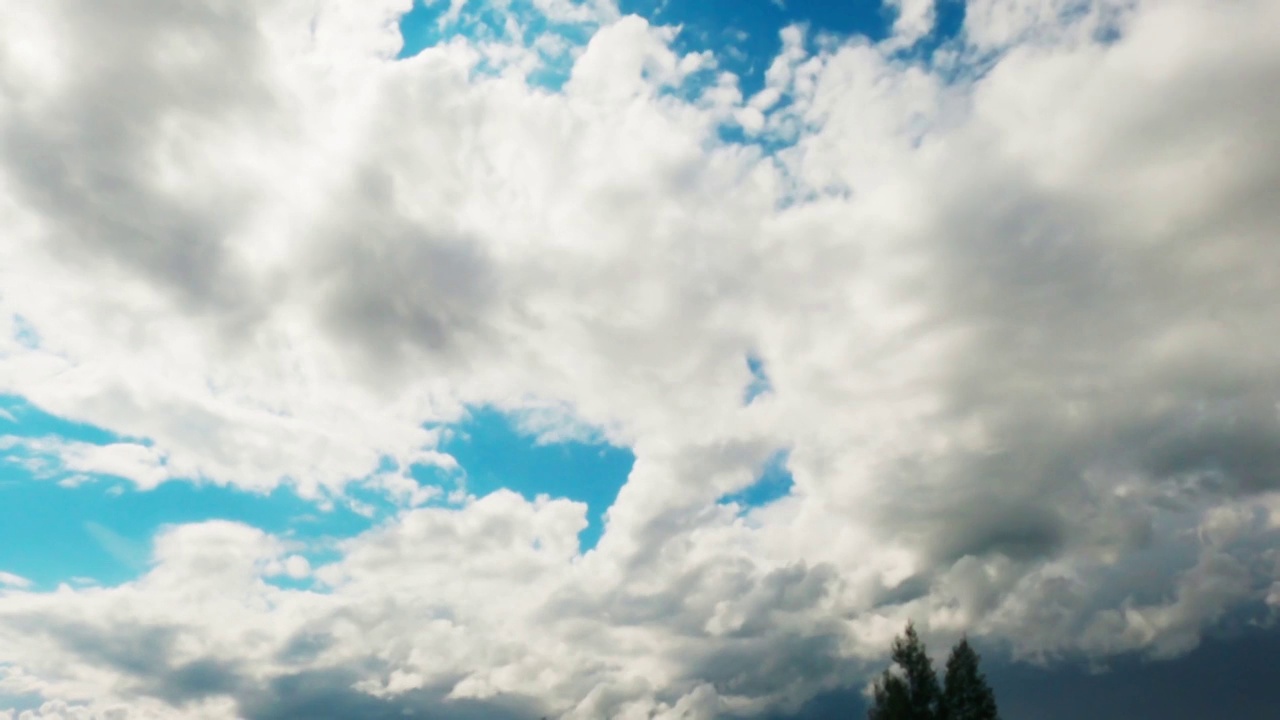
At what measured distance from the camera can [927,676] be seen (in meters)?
112

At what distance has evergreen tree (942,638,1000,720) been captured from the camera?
10906 cm

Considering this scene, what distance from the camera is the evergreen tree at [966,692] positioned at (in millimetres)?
109062

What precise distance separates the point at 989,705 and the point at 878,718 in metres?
12.1

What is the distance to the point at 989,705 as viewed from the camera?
358 feet

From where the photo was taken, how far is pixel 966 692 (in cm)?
10994

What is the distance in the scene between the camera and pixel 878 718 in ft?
366

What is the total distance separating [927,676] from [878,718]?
7.23 metres

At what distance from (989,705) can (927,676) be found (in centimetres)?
699
